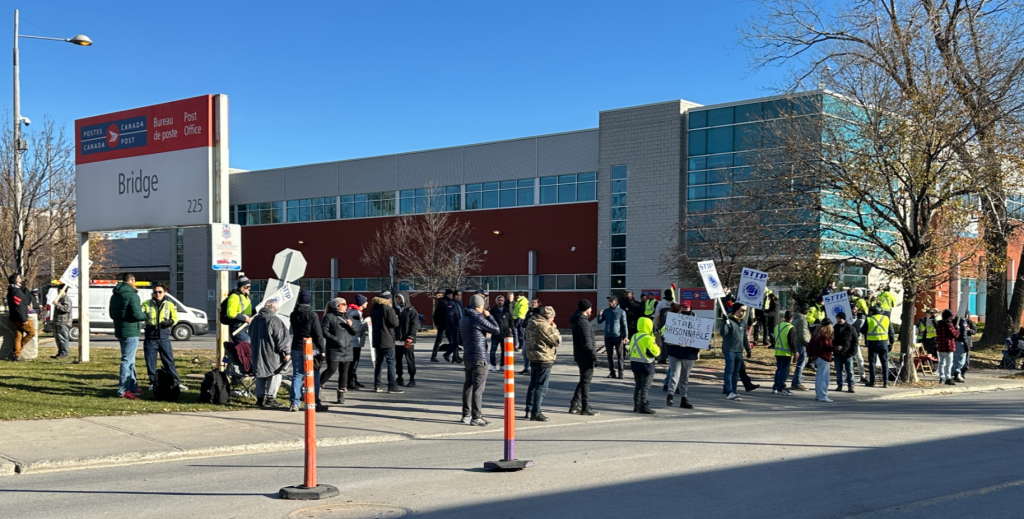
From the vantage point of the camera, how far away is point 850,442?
11156mm

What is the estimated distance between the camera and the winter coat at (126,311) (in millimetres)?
13875

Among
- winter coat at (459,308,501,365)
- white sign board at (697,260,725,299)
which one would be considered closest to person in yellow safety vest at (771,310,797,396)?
white sign board at (697,260,725,299)

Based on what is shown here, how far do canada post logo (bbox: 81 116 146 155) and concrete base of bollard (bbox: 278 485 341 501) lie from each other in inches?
489

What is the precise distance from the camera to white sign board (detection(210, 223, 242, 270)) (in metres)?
15.1

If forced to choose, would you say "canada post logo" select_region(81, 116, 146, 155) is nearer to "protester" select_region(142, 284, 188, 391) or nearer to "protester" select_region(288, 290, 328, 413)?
"protester" select_region(142, 284, 188, 391)

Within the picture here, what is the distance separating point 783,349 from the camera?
18.2 metres

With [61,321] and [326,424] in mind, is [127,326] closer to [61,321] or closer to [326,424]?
[326,424]

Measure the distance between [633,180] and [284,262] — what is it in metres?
33.0

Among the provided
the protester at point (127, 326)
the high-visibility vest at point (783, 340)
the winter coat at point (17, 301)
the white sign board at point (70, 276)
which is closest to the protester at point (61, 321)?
the winter coat at point (17, 301)

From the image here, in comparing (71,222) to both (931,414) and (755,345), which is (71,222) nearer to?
(755,345)

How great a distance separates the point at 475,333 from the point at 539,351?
108 cm

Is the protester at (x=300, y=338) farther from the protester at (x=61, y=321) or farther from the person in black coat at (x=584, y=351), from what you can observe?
the protester at (x=61, y=321)

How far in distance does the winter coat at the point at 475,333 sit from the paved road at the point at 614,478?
110 centimetres

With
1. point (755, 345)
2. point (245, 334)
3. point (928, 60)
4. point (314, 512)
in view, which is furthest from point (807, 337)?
point (314, 512)
